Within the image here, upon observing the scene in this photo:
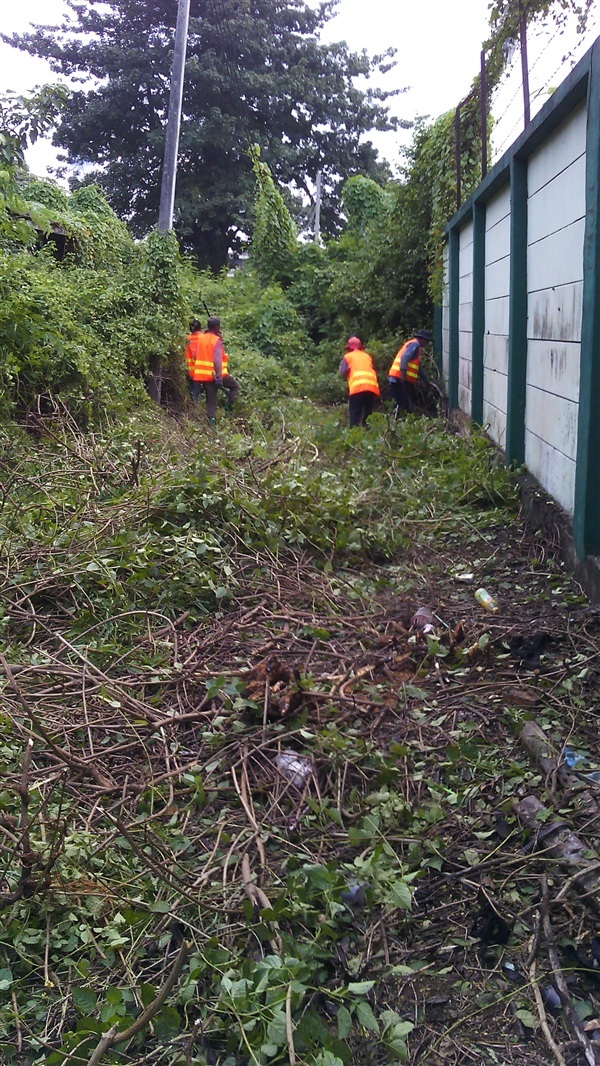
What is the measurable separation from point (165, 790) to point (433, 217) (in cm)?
1188

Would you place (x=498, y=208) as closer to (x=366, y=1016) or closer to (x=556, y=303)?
(x=556, y=303)

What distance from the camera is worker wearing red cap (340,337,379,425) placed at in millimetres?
11766

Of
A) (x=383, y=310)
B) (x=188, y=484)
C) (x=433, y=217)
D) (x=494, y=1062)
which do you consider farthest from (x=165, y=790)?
(x=383, y=310)

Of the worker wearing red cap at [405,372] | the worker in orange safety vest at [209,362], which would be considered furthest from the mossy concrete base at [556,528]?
the worker in orange safety vest at [209,362]

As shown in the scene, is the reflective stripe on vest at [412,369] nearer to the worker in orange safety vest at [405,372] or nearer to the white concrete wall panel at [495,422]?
the worker in orange safety vest at [405,372]

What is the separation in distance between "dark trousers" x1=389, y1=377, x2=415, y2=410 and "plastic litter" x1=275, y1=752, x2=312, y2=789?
926cm

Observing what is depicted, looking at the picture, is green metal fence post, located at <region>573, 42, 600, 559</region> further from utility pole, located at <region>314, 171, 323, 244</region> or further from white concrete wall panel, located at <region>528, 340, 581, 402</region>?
utility pole, located at <region>314, 171, 323, 244</region>

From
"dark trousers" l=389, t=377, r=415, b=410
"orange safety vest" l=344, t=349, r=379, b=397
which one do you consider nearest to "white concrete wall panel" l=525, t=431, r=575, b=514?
"orange safety vest" l=344, t=349, r=379, b=397

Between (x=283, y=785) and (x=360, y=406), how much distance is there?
30.1 ft

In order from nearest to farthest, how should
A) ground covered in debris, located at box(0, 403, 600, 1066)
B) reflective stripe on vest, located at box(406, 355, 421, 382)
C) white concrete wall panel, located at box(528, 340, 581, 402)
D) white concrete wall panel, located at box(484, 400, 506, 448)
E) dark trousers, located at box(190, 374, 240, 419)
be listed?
ground covered in debris, located at box(0, 403, 600, 1066) < white concrete wall panel, located at box(528, 340, 581, 402) < white concrete wall panel, located at box(484, 400, 506, 448) < reflective stripe on vest, located at box(406, 355, 421, 382) < dark trousers, located at box(190, 374, 240, 419)

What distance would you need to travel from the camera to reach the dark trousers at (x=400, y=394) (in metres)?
12.3

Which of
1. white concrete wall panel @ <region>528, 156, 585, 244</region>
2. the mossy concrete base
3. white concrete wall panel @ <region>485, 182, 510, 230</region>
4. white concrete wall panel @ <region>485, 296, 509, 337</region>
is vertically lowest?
the mossy concrete base

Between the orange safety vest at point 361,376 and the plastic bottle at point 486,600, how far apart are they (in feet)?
22.8

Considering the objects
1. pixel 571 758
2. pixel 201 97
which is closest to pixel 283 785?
pixel 571 758
